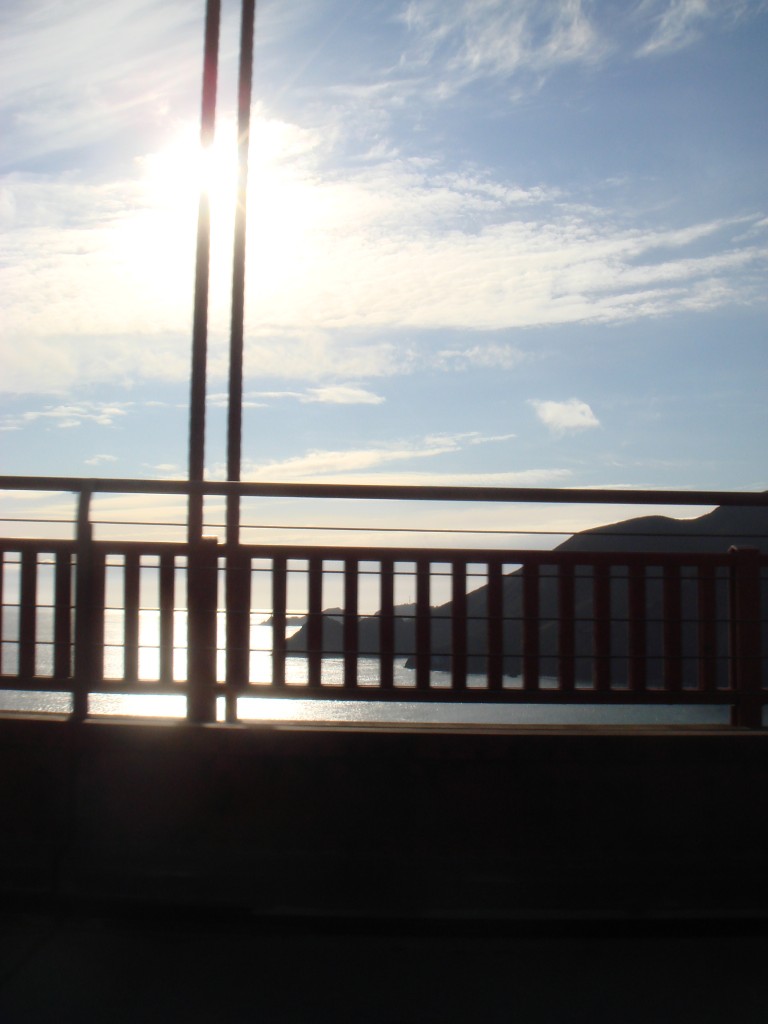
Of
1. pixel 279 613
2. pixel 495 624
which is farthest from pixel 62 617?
pixel 495 624

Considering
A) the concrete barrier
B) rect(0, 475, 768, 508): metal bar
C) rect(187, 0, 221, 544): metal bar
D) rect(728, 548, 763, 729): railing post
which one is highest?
rect(187, 0, 221, 544): metal bar

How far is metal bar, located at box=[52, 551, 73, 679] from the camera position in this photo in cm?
480

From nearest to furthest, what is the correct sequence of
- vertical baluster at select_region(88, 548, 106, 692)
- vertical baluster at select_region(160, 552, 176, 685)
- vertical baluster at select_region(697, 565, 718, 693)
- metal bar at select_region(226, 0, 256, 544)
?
vertical baluster at select_region(88, 548, 106, 692), vertical baluster at select_region(697, 565, 718, 693), vertical baluster at select_region(160, 552, 176, 685), metal bar at select_region(226, 0, 256, 544)

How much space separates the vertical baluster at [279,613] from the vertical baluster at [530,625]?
1091 mm

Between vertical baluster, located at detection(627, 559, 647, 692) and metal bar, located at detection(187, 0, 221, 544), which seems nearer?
vertical baluster, located at detection(627, 559, 647, 692)

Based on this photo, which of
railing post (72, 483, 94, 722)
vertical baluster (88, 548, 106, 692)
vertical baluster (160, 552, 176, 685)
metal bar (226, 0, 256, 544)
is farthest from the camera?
metal bar (226, 0, 256, 544)

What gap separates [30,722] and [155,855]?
74 centimetres

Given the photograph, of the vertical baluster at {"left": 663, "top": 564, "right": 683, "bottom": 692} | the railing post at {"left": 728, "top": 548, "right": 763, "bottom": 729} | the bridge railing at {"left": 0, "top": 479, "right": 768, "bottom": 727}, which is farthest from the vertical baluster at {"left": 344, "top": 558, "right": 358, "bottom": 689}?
the railing post at {"left": 728, "top": 548, "right": 763, "bottom": 729}

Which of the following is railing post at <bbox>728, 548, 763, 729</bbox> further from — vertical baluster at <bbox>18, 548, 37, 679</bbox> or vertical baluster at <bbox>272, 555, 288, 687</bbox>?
vertical baluster at <bbox>18, 548, 37, 679</bbox>

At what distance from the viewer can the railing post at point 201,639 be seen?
4426 mm

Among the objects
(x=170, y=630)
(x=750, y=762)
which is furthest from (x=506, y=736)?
(x=170, y=630)

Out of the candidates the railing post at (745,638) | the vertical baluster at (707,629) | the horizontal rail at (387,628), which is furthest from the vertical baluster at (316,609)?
the railing post at (745,638)

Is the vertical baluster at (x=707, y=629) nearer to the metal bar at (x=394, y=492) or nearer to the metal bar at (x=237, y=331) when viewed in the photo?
the metal bar at (x=394, y=492)

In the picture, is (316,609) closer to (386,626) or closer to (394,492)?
(386,626)
